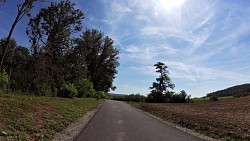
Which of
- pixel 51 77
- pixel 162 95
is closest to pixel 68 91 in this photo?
pixel 51 77

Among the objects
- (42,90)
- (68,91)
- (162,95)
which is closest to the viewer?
(42,90)

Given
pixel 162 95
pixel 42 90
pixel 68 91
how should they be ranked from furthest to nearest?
pixel 162 95 < pixel 68 91 < pixel 42 90

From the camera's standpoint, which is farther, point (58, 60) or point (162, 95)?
point (162, 95)

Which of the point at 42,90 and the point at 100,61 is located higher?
the point at 100,61

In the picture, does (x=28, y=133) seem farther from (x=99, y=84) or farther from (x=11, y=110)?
(x=99, y=84)

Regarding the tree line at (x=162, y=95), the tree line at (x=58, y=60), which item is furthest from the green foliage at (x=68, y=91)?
the tree line at (x=162, y=95)

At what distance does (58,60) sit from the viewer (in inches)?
1415

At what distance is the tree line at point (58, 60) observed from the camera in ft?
80.9

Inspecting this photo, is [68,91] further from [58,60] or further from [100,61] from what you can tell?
[100,61]

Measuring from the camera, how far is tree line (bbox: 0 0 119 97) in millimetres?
24672

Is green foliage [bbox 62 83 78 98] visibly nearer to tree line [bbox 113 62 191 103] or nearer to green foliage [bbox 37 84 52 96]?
green foliage [bbox 37 84 52 96]

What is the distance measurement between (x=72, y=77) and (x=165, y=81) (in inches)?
1105

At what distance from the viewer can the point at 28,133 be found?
8.72 metres

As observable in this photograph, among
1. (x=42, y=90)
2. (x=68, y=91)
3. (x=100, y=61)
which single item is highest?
(x=100, y=61)
